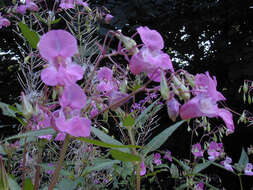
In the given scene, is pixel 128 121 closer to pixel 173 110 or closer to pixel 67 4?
pixel 173 110

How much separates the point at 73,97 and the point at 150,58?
0.20 metres

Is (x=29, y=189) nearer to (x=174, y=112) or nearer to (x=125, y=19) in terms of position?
(x=174, y=112)

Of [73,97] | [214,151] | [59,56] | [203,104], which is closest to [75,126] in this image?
[73,97]

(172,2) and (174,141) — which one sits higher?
Result: (172,2)

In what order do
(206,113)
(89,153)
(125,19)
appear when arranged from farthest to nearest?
(125,19), (89,153), (206,113)

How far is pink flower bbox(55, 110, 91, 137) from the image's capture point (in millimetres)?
605

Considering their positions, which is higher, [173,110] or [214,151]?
[173,110]

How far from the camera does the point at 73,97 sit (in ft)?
2.07

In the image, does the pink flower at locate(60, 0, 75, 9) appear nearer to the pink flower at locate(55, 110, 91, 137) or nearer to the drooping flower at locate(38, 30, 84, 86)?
the drooping flower at locate(38, 30, 84, 86)

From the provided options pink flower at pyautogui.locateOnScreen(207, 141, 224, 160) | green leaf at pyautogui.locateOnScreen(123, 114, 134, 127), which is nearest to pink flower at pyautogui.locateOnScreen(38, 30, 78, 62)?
green leaf at pyautogui.locateOnScreen(123, 114, 134, 127)

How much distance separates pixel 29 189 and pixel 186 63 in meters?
3.63

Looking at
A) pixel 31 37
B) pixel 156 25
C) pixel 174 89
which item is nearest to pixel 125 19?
pixel 156 25

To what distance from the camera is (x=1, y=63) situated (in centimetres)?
414

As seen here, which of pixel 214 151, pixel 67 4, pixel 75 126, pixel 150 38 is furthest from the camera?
pixel 214 151
